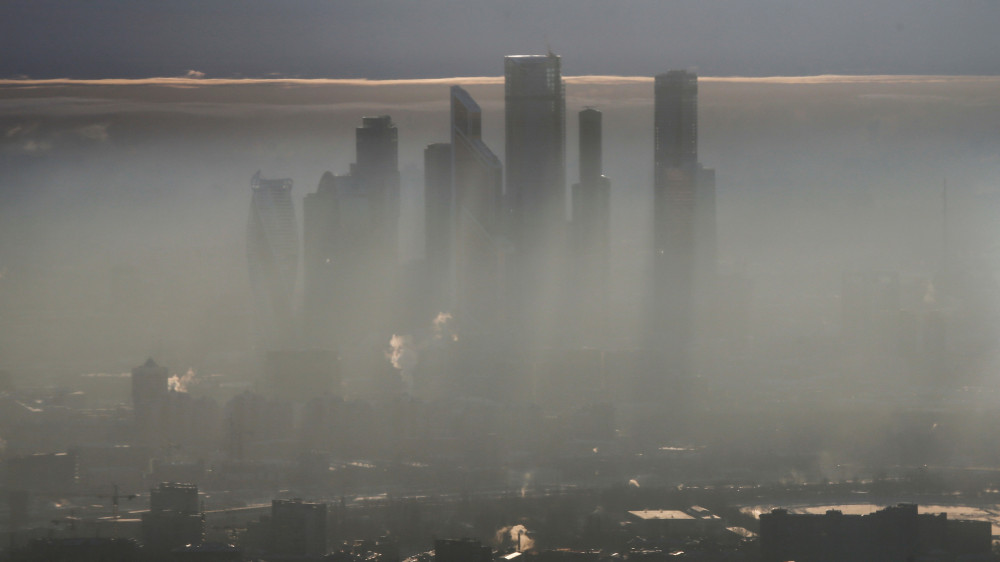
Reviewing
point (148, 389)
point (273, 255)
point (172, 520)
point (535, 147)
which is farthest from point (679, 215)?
point (172, 520)

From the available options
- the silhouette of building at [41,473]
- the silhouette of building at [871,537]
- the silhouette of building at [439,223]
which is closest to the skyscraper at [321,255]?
the silhouette of building at [439,223]

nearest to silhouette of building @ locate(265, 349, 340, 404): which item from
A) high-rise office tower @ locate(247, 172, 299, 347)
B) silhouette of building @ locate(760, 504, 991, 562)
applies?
high-rise office tower @ locate(247, 172, 299, 347)

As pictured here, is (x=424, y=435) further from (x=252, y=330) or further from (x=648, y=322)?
(x=648, y=322)

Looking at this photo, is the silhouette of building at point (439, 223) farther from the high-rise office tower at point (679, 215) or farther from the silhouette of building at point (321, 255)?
the high-rise office tower at point (679, 215)

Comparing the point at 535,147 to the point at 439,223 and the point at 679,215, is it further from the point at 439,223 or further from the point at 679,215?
the point at 679,215

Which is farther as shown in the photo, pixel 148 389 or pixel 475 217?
pixel 475 217

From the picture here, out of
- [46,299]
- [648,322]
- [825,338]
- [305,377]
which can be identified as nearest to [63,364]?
[46,299]
